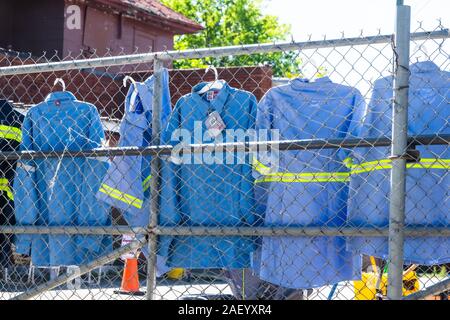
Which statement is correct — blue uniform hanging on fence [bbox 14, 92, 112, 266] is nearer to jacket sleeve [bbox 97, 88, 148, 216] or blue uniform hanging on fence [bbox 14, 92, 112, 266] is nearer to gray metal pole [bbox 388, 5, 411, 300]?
jacket sleeve [bbox 97, 88, 148, 216]

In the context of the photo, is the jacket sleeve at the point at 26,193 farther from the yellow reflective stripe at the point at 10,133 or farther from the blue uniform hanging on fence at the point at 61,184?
the yellow reflective stripe at the point at 10,133

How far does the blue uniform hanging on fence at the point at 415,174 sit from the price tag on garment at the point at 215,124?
961 mm

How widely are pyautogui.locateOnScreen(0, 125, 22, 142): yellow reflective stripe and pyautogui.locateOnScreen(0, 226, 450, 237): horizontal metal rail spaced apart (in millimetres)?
857

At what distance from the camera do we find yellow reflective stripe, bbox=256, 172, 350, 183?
4688mm

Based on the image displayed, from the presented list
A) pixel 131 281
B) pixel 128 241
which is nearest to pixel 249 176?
pixel 128 241

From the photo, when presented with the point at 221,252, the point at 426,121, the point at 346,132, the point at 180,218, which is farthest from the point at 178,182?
the point at 426,121

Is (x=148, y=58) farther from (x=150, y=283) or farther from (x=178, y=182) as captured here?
(x=150, y=283)

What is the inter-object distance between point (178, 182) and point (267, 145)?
0.75 m

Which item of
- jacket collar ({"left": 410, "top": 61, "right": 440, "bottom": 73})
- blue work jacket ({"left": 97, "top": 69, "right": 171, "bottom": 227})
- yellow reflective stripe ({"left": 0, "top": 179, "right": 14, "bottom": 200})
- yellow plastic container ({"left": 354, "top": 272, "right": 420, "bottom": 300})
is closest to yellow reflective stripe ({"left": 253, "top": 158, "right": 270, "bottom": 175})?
blue work jacket ({"left": 97, "top": 69, "right": 171, "bottom": 227})

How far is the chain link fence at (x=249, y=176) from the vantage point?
4.42 metres

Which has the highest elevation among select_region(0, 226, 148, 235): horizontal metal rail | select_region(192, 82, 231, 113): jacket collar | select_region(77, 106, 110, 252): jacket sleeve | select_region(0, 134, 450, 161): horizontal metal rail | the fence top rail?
the fence top rail

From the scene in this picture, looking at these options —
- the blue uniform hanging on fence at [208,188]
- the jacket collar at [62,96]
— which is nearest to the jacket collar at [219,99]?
the blue uniform hanging on fence at [208,188]

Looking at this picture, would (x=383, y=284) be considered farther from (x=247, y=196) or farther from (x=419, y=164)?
(x=419, y=164)

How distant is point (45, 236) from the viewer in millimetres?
5547
